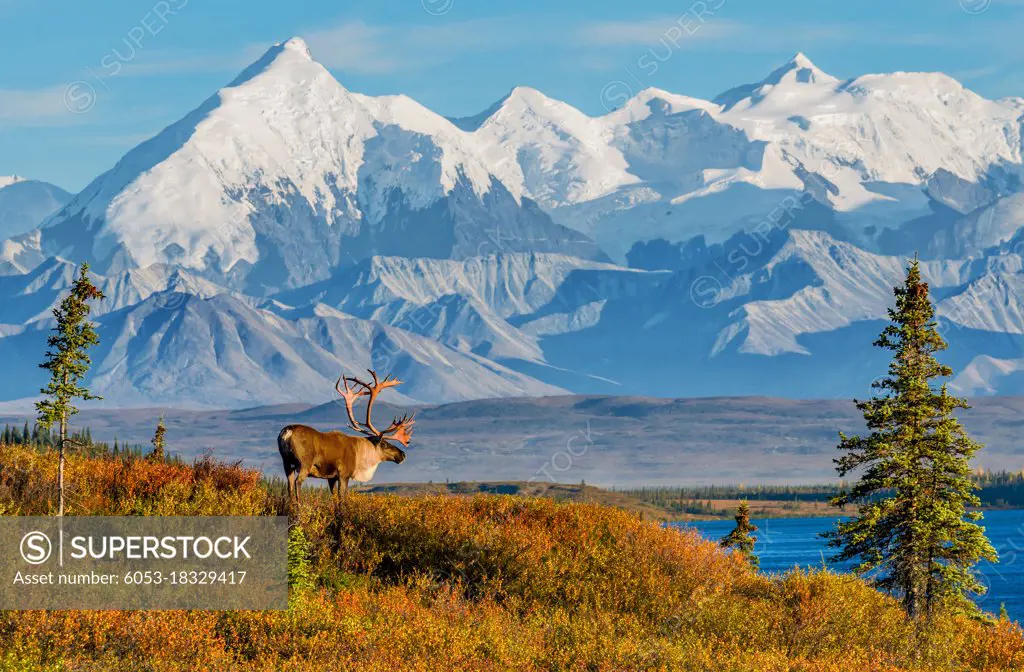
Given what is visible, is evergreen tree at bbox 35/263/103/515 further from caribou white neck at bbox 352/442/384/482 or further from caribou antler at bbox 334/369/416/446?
caribou white neck at bbox 352/442/384/482

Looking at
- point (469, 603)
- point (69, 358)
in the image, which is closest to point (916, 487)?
point (469, 603)

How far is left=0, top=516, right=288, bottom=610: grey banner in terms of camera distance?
85.8 ft

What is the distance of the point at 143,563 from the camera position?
28.1m

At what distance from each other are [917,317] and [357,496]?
756 inches

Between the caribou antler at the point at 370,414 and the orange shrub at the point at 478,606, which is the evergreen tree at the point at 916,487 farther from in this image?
the caribou antler at the point at 370,414

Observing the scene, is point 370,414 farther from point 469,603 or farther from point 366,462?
point 469,603

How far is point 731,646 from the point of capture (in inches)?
1064

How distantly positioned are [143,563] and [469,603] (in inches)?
235

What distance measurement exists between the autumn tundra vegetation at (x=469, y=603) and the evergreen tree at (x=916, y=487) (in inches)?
298

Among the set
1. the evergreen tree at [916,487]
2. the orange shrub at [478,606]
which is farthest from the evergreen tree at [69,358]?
the evergreen tree at [916,487]

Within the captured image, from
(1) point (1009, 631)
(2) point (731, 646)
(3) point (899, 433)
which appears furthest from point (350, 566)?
(3) point (899, 433)

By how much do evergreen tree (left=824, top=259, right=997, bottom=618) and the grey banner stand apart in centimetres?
1924

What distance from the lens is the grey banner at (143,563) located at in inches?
1030

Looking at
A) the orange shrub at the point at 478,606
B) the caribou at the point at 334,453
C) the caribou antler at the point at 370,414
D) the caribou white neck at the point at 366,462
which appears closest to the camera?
the orange shrub at the point at 478,606
